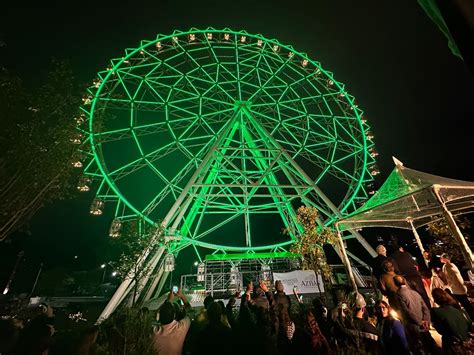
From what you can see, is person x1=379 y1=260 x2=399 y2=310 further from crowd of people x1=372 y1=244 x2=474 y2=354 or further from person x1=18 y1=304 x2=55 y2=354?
person x1=18 y1=304 x2=55 y2=354

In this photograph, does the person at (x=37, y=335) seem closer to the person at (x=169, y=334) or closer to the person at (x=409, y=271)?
the person at (x=169, y=334)

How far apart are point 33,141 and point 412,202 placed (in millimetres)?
14745

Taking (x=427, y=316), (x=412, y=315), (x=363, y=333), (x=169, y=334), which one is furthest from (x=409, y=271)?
(x=169, y=334)

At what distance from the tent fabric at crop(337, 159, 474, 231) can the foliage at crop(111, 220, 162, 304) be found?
29.8 feet

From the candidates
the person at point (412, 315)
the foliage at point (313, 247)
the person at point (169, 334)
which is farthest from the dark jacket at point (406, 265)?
the person at point (169, 334)

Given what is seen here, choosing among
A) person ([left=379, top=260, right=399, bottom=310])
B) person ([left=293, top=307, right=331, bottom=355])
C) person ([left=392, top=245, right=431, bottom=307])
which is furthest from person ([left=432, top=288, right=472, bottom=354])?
person ([left=392, top=245, right=431, bottom=307])

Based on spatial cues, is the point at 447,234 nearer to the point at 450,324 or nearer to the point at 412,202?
the point at 412,202

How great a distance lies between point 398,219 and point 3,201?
640 inches

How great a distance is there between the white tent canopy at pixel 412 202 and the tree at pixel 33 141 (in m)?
11.3

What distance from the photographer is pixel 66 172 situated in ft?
30.7

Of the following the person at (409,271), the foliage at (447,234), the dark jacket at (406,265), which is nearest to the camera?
the person at (409,271)

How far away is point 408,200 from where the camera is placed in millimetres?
9914

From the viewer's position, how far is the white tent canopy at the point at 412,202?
7152mm

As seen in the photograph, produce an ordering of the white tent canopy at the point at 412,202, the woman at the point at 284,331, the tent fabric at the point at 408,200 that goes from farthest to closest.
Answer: the tent fabric at the point at 408,200
the white tent canopy at the point at 412,202
the woman at the point at 284,331
